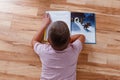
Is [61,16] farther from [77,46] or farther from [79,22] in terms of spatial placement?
[77,46]

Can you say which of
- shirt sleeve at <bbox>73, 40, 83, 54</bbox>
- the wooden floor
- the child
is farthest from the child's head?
the wooden floor

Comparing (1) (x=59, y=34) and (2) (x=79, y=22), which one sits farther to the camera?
(2) (x=79, y=22)

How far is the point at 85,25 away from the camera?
142cm

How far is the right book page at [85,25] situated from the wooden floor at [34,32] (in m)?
0.03

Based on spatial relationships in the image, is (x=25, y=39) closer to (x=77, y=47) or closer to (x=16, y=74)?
(x=16, y=74)

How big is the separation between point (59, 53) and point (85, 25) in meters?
0.32

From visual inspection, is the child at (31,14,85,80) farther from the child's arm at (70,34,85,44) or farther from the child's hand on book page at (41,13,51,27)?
the child's hand on book page at (41,13,51,27)

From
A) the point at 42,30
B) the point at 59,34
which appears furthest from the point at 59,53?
the point at 42,30

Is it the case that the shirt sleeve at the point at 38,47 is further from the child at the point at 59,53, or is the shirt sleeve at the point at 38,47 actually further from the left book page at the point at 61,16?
the left book page at the point at 61,16

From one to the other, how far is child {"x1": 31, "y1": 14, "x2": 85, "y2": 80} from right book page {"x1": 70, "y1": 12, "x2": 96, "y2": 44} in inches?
4.1

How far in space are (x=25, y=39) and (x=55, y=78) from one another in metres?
0.31

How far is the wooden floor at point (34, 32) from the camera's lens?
4.34ft

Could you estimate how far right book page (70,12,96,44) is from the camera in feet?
4.59

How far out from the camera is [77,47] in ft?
4.17
